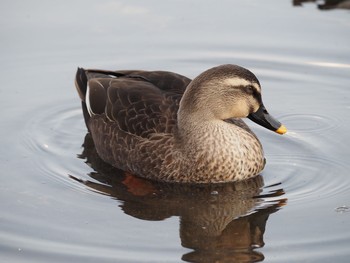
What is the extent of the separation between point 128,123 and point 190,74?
248 centimetres

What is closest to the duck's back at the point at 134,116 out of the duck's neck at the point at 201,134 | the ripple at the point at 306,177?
the duck's neck at the point at 201,134

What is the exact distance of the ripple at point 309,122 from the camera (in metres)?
10.5

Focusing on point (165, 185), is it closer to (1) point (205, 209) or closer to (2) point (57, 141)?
(1) point (205, 209)

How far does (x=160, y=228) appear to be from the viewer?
27.1 ft

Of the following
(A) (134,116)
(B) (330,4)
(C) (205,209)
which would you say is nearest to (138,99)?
(A) (134,116)

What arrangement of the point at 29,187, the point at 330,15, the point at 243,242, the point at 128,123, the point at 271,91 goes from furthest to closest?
1. the point at 330,15
2. the point at 271,91
3. the point at 128,123
4. the point at 29,187
5. the point at 243,242

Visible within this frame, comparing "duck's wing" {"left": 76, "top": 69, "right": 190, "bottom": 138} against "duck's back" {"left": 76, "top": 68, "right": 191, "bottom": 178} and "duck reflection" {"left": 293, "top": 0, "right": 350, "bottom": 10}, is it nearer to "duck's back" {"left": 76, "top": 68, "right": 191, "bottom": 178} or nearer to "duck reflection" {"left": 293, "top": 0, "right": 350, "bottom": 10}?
"duck's back" {"left": 76, "top": 68, "right": 191, "bottom": 178}

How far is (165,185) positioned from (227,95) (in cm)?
112

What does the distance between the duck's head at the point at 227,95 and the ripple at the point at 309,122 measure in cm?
112

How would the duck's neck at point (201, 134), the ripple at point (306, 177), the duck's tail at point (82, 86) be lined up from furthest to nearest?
the duck's tail at point (82, 86) < the duck's neck at point (201, 134) < the ripple at point (306, 177)

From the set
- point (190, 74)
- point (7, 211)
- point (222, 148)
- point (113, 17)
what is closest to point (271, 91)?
point (190, 74)

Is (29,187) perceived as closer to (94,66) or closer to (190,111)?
(190,111)

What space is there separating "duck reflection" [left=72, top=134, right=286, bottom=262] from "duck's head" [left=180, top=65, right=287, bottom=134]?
712 mm

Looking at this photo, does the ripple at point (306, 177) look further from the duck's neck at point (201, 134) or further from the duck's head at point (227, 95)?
the duck's neck at point (201, 134)
